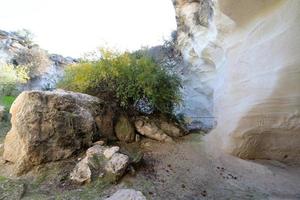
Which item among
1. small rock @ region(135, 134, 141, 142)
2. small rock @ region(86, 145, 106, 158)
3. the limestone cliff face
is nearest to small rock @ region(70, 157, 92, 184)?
small rock @ region(86, 145, 106, 158)

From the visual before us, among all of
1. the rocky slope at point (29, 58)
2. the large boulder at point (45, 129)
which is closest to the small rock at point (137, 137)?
the large boulder at point (45, 129)

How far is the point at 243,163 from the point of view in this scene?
6.44 meters

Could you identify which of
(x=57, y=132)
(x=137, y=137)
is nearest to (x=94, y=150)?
(x=57, y=132)

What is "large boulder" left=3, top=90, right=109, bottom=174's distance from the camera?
5746 millimetres

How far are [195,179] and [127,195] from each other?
1627 millimetres

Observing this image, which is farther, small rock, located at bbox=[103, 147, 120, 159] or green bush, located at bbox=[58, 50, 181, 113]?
green bush, located at bbox=[58, 50, 181, 113]

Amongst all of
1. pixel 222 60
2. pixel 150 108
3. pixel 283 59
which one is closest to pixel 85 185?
pixel 150 108

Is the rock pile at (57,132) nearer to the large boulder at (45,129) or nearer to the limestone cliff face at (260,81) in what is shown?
the large boulder at (45,129)

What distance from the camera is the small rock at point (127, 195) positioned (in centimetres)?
Answer: 456

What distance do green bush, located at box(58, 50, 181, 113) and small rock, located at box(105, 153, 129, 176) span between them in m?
2.01

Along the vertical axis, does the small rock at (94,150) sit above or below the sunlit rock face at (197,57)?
below

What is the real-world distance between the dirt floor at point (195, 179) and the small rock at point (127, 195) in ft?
1.01

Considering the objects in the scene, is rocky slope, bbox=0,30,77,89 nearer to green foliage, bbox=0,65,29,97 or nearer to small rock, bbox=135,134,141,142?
green foliage, bbox=0,65,29,97

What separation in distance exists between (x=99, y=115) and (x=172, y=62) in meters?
6.11
